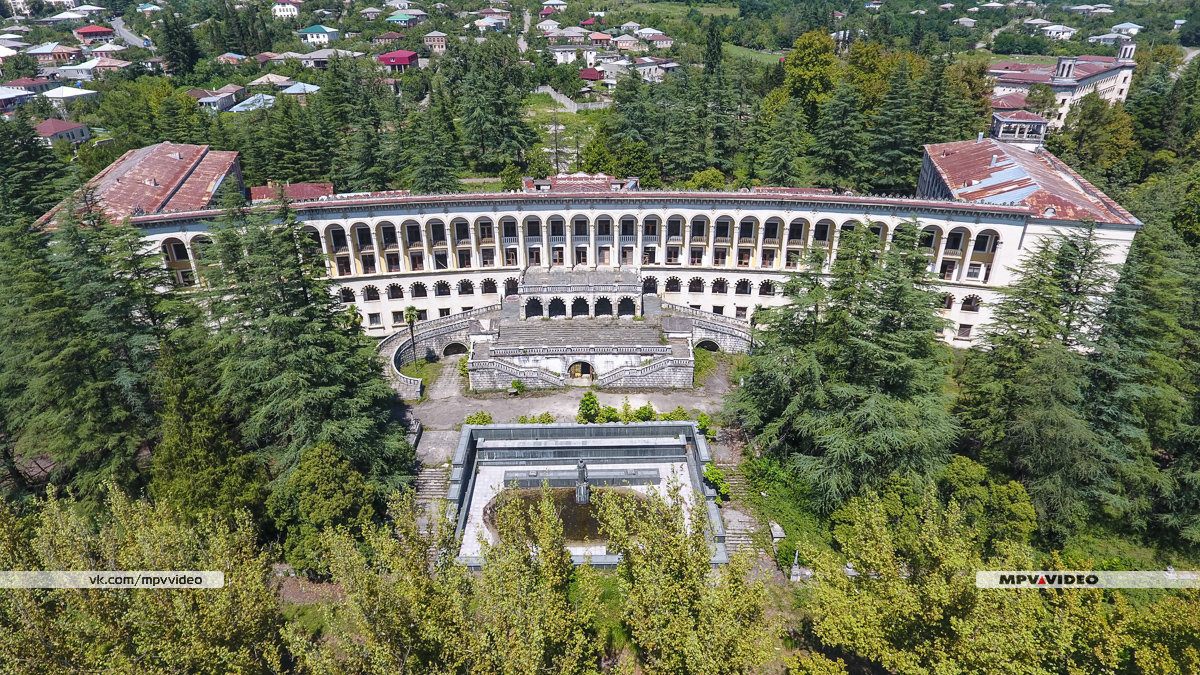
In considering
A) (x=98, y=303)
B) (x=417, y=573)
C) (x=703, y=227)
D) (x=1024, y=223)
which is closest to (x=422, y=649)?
(x=417, y=573)

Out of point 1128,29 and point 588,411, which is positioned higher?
point 1128,29

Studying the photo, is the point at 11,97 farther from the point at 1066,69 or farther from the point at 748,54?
the point at 1066,69

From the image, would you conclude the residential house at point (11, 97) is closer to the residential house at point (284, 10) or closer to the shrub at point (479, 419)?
the residential house at point (284, 10)

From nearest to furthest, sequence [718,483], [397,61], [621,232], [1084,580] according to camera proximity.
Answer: [1084,580], [718,483], [621,232], [397,61]

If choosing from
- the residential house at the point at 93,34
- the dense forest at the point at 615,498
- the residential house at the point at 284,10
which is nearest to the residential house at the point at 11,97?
the residential house at the point at 93,34

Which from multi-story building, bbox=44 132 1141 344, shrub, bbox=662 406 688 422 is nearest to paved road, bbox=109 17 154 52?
multi-story building, bbox=44 132 1141 344

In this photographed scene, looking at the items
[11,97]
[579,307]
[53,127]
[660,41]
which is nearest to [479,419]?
[579,307]
